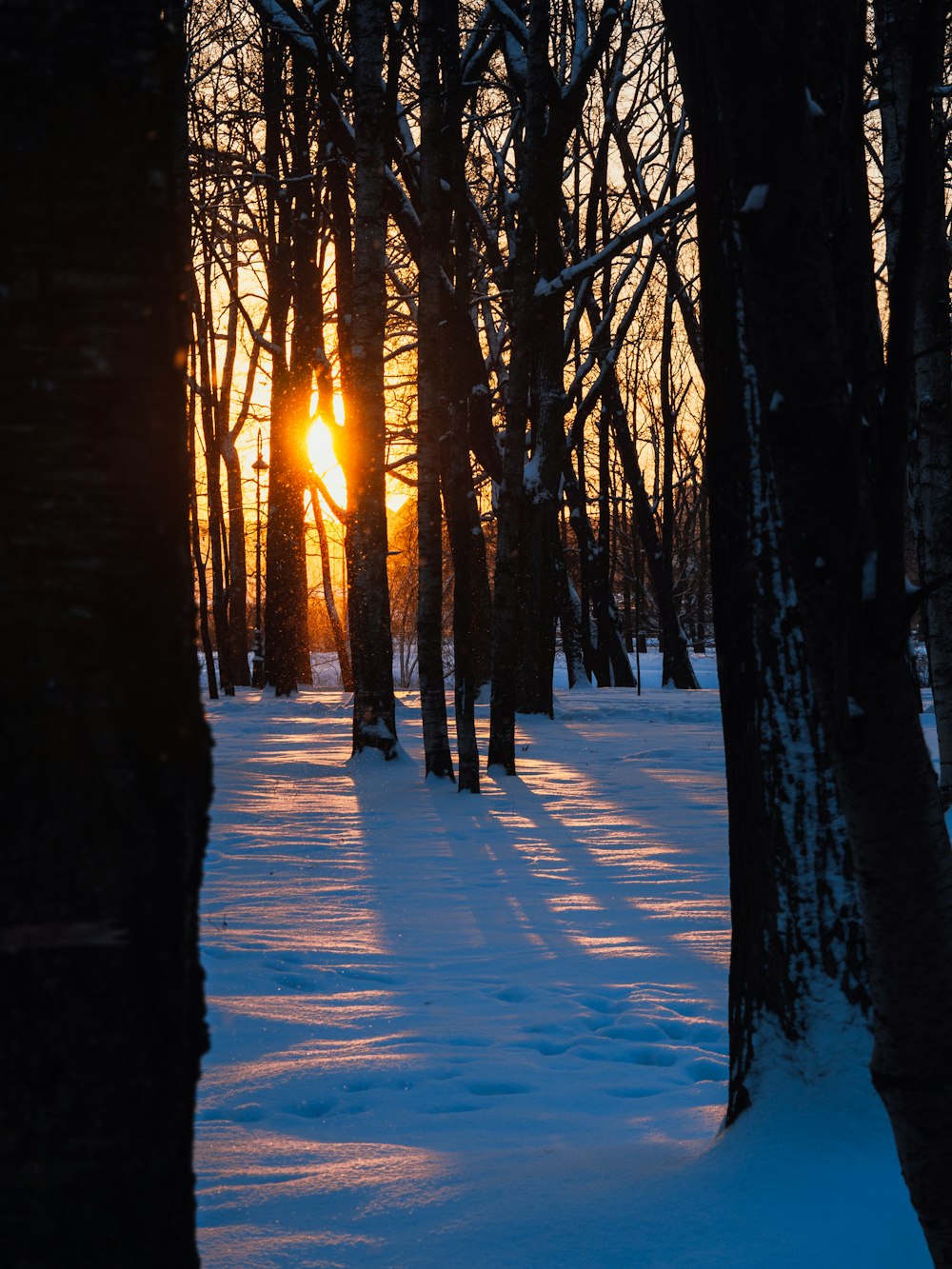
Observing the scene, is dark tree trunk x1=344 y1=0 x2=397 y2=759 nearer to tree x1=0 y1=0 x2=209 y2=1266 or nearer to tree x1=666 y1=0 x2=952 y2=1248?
tree x1=666 y1=0 x2=952 y2=1248

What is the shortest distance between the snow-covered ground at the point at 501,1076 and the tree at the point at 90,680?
46.4 inches

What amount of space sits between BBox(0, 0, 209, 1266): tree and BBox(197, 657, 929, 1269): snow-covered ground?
3.87 ft

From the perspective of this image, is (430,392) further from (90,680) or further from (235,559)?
(235,559)

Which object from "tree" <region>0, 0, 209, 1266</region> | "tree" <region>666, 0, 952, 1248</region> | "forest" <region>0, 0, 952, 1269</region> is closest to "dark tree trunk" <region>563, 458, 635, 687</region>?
"forest" <region>0, 0, 952, 1269</region>

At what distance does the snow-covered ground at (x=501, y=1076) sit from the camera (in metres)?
2.12

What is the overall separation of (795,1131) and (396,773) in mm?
7406

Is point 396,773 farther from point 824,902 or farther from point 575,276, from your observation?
point 824,902

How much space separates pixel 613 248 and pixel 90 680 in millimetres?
9812

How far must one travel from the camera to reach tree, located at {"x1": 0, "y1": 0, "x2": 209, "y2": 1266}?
1030 millimetres

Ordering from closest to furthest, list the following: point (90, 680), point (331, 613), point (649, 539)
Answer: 1. point (90, 680)
2. point (649, 539)
3. point (331, 613)

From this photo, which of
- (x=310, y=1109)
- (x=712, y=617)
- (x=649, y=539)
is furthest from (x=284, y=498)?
(x=310, y=1109)

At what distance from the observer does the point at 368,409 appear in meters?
9.43

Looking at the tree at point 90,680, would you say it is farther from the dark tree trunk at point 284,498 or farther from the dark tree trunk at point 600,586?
the dark tree trunk at point 600,586

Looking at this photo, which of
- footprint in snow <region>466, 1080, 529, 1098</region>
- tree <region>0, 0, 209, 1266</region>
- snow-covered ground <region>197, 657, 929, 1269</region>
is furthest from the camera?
footprint in snow <region>466, 1080, 529, 1098</region>
